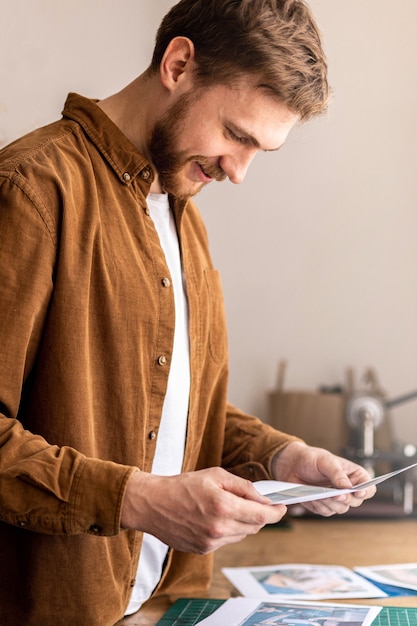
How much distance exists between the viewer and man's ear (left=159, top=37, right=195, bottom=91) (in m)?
1.29

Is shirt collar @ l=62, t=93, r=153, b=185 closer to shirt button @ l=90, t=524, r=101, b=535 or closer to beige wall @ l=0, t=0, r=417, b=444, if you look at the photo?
shirt button @ l=90, t=524, r=101, b=535

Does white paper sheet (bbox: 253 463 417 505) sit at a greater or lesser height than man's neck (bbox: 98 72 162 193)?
lesser

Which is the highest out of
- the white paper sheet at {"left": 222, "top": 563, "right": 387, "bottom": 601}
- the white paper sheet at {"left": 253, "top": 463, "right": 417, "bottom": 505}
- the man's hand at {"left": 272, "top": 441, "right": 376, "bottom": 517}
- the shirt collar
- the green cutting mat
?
the shirt collar

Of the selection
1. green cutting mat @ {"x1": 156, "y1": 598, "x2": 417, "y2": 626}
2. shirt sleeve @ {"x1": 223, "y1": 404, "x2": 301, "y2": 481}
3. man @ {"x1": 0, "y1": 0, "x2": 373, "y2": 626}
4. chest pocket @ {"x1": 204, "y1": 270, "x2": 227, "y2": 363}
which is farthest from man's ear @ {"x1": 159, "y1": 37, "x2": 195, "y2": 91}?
green cutting mat @ {"x1": 156, "y1": 598, "x2": 417, "y2": 626}

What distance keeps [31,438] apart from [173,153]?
524 mm

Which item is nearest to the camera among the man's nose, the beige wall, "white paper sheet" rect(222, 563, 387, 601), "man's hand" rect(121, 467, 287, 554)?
"man's hand" rect(121, 467, 287, 554)

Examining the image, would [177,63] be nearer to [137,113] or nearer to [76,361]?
[137,113]

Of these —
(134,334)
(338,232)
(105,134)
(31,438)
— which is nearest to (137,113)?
(105,134)

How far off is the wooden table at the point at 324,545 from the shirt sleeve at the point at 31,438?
1.81 feet

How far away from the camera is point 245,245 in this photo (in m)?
2.82

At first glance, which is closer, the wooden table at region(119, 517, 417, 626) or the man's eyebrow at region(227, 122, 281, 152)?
the man's eyebrow at region(227, 122, 281, 152)

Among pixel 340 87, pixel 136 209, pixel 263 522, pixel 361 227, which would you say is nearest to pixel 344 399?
pixel 361 227

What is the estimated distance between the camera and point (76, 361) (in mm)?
1104

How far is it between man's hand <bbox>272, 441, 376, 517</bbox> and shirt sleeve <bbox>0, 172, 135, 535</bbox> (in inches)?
17.7
